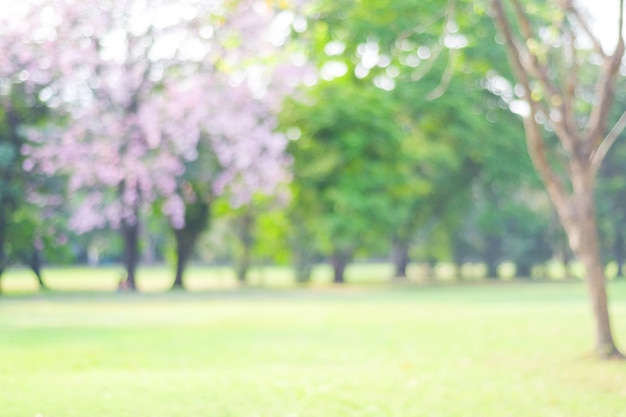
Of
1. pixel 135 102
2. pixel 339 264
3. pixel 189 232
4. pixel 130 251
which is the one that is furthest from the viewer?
pixel 339 264

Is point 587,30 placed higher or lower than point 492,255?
higher

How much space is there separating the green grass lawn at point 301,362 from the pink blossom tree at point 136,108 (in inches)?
232

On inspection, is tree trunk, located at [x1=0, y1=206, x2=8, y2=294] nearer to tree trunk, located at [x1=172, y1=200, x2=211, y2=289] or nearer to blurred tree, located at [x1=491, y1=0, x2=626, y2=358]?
tree trunk, located at [x1=172, y1=200, x2=211, y2=289]

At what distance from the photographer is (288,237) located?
127 feet

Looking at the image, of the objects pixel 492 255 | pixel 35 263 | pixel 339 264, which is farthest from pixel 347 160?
pixel 492 255

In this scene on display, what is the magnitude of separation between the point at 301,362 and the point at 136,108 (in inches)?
694

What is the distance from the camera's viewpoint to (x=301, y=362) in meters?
12.2

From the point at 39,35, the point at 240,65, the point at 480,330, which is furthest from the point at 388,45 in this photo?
the point at 240,65

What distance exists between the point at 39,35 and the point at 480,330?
14.1 m

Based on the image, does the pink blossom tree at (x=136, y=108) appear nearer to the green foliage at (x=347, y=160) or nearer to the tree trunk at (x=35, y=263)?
the tree trunk at (x=35, y=263)

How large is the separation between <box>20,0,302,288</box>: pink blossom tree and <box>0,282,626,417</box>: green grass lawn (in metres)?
5.90

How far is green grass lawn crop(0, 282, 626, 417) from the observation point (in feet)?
28.3

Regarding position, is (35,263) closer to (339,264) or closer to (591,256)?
(339,264)

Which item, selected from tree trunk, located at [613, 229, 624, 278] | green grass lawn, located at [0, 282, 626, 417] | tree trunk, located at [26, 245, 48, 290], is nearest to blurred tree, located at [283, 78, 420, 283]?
tree trunk, located at [26, 245, 48, 290]
